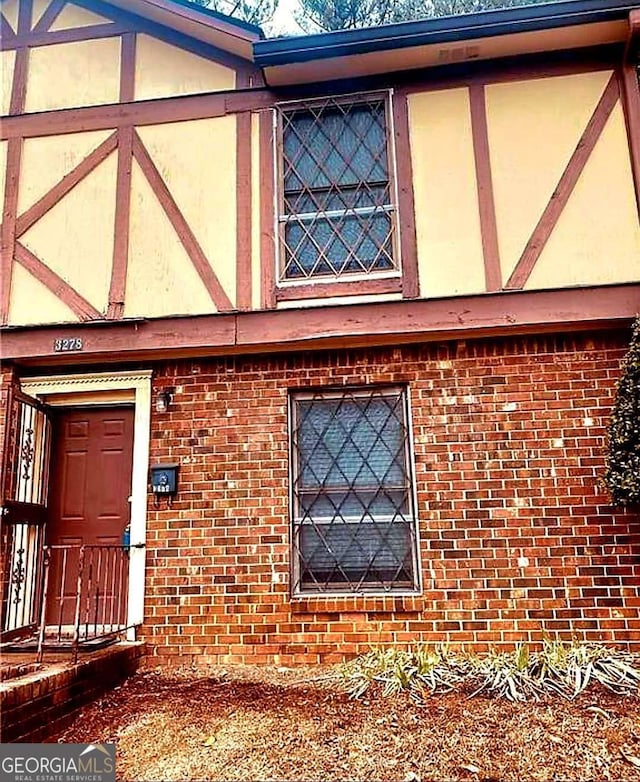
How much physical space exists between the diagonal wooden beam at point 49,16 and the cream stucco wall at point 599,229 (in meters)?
5.15

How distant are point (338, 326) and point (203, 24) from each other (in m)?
3.01

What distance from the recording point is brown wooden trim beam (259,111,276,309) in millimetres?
5688

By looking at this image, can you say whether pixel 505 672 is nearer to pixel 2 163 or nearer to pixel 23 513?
pixel 23 513

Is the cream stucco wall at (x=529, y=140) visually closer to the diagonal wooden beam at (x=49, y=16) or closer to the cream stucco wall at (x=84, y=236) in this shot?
the cream stucco wall at (x=84, y=236)

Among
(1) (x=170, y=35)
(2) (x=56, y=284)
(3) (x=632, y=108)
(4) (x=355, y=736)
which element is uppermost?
(1) (x=170, y=35)

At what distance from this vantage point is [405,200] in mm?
5684

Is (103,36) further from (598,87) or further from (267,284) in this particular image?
(598,87)

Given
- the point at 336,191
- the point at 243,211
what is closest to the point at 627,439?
the point at 336,191

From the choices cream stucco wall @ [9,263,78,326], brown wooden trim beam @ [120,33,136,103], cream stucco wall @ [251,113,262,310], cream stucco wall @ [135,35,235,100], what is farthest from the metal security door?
cream stucco wall @ [135,35,235,100]

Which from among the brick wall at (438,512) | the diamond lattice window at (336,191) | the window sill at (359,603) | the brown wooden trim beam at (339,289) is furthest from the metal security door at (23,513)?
the diamond lattice window at (336,191)

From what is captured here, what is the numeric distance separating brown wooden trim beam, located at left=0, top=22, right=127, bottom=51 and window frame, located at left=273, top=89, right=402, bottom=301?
190 centimetres

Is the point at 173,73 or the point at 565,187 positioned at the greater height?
the point at 173,73

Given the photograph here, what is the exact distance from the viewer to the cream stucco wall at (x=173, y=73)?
20.2 feet

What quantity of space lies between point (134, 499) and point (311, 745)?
267 centimetres
